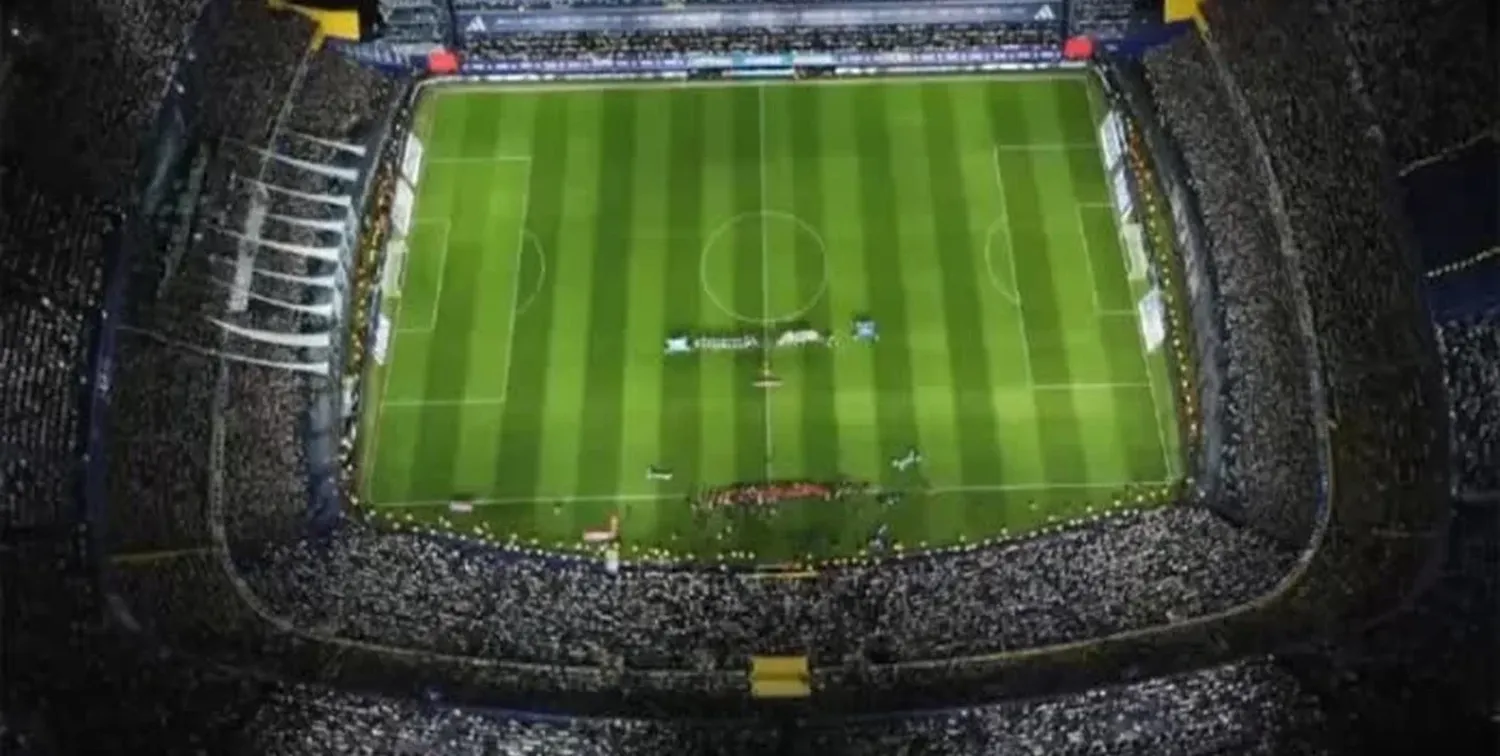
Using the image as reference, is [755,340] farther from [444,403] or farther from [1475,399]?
[1475,399]

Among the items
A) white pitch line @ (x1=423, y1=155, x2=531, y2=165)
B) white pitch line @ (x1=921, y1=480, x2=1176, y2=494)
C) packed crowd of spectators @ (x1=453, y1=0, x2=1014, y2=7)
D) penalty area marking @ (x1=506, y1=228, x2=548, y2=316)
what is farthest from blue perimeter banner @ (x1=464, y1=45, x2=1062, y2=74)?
white pitch line @ (x1=921, y1=480, x2=1176, y2=494)

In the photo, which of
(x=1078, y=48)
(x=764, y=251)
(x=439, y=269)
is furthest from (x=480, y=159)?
(x=1078, y=48)

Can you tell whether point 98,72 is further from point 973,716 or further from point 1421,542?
point 1421,542

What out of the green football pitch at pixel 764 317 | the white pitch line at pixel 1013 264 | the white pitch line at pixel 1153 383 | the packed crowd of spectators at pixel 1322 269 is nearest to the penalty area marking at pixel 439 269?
the green football pitch at pixel 764 317

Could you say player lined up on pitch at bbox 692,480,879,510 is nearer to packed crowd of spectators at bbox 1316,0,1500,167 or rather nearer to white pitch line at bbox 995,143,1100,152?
white pitch line at bbox 995,143,1100,152

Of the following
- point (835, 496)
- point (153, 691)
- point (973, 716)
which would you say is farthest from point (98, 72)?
point (973, 716)

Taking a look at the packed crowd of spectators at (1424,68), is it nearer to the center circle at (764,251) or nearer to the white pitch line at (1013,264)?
the white pitch line at (1013,264)
